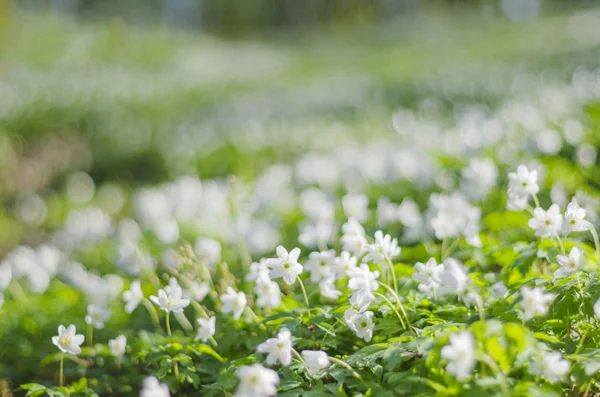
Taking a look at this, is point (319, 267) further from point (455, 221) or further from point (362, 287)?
point (455, 221)

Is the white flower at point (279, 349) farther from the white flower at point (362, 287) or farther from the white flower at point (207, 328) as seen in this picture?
the white flower at point (207, 328)

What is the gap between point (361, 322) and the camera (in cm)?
215

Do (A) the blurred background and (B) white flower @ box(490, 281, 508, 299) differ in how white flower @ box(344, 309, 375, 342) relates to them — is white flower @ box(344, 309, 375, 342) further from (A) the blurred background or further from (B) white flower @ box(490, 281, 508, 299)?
(A) the blurred background

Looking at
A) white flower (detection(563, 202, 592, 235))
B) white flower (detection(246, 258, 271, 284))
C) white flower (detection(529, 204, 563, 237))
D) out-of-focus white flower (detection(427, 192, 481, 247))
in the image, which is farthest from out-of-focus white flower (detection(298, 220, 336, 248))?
white flower (detection(563, 202, 592, 235))

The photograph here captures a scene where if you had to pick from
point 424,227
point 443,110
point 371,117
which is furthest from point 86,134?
point 424,227

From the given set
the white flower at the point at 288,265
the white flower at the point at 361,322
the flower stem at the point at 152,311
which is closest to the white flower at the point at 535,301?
the white flower at the point at 361,322

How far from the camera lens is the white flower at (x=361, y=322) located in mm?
2100

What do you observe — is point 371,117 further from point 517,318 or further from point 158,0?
point 158,0

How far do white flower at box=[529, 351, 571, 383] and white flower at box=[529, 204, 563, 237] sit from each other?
23.9 inches

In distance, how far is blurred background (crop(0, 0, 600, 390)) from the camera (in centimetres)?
425

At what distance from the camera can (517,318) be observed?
208cm

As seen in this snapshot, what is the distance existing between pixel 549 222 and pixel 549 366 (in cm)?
72

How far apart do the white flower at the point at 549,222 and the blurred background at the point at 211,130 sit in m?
1.39

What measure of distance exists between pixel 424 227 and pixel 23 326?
2.29 m
